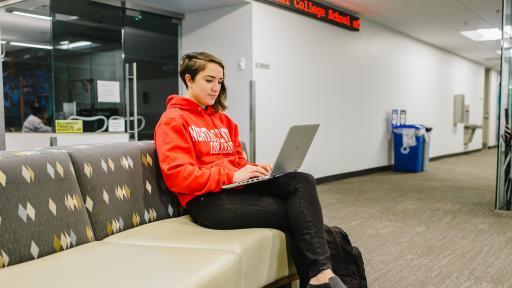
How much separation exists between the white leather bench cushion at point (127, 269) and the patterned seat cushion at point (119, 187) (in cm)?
18

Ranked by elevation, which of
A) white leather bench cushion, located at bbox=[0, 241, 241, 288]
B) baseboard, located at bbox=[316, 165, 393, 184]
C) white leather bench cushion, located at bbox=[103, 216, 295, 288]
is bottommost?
baseboard, located at bbox=[316, 165, 393, 184]

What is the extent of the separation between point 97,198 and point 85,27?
5.64 metres

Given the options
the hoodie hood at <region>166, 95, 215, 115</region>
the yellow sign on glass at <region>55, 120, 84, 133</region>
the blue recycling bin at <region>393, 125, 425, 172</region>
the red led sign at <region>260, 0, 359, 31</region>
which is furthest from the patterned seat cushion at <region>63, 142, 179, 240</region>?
the blue recycling bin at <region>393, 125, 425, 172</region>

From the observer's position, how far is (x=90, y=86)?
483 cm

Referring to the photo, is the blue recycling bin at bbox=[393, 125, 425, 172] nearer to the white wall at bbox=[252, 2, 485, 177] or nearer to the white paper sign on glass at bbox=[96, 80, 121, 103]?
the white wall at bbox=[252, 2, 485, 177]

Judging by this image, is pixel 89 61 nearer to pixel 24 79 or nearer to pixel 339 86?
pixel 339 86

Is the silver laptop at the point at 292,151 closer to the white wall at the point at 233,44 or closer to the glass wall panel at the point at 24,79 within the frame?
the white wall at the point at 233,44

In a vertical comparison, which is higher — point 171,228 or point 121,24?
point 121,24

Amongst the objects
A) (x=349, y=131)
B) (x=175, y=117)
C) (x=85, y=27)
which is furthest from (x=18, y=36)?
(x=175, y=117)

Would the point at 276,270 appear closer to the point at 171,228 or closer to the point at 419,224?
the point at 171,228

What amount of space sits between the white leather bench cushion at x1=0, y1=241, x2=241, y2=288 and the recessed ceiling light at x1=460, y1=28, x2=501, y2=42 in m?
7.79

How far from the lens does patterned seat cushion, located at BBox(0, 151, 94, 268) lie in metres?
1.34

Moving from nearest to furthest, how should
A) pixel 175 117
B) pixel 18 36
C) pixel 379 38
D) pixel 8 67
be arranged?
pixel 175 117 → pixel 379 38 → pixel 18 36 → pixel 8 67

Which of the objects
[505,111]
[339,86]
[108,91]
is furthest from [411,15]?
[108,91]
